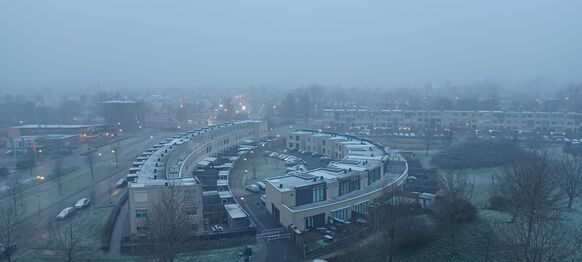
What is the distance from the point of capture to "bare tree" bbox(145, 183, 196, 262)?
15.8 ft

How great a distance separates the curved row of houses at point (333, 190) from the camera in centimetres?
666

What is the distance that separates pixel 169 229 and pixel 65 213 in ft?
10.6

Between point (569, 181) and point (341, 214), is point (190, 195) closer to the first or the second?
point (341, 214)

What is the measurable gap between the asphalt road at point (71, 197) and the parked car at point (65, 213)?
8 cm

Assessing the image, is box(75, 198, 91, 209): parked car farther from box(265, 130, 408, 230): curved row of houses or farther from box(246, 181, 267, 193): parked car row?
box(265, 130, 408, 230): curved row of houses

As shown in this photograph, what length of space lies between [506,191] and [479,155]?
185 inches

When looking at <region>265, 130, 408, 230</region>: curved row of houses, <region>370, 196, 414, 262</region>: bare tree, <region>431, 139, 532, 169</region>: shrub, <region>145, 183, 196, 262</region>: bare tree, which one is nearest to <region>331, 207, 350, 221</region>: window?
<region>265, 130, 408, 230</region>: curved row of houses

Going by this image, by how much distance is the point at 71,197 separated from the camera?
8.30 m

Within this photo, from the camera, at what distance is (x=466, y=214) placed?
6043mm

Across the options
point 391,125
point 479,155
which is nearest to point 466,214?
point 479,155

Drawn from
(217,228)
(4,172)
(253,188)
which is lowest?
(217,228)

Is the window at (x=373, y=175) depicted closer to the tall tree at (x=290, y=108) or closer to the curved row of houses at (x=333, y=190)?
the curved row of houses at (x=333, y=190)

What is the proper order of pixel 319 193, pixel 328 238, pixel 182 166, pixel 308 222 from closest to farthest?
pixel 328 238 → pixel 308 222 → pixel 319 193 → pixel 182 166

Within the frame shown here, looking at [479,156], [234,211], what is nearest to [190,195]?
[234,211]
